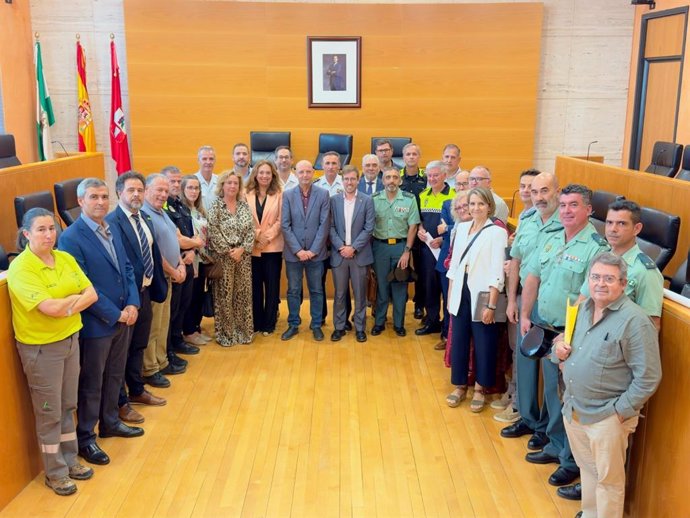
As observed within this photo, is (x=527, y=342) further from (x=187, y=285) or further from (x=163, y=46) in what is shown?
(x=163, y=46)

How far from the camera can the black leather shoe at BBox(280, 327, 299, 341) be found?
19.5 feet

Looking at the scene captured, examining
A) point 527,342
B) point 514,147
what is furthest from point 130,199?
point 514,147

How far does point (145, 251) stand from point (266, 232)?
1.61 meters

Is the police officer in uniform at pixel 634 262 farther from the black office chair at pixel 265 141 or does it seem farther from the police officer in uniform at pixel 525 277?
the black office chair at pixel 265 141

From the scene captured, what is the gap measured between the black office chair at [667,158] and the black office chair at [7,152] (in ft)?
23.6

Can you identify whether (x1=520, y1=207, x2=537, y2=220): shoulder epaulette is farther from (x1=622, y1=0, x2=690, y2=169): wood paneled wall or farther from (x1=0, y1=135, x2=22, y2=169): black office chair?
(x1=0, y1=135, x2=22, y2=169): black office chair

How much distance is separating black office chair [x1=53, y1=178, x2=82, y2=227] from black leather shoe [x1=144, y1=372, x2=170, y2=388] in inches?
57.0

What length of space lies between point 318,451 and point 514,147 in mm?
6725

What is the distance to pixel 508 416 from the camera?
14.6 feet

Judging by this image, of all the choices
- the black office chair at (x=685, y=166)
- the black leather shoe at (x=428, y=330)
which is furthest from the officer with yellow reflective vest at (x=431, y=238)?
the black office chair at (x=685, y=166)

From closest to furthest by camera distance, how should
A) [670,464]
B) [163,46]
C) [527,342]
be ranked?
→ 1. [670,464]
2. [527,342]
3. [163,46]

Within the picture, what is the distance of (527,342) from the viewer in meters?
3.64

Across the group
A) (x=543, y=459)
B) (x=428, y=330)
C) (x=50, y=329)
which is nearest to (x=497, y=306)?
(x=543, y=459)

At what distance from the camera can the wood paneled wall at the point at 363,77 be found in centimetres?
920
